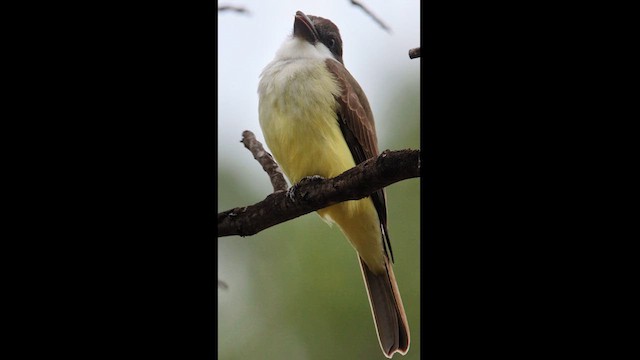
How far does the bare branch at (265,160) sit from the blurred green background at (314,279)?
14 centimetres

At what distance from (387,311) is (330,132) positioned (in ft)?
2.02

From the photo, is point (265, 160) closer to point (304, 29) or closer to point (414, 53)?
point (304, 29)

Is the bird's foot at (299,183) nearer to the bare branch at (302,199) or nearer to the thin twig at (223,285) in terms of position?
the bare branch at (302,199)

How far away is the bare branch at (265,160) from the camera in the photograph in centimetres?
254

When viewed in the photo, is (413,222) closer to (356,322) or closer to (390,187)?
(390,187)

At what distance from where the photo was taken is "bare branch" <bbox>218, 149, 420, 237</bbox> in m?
2.31

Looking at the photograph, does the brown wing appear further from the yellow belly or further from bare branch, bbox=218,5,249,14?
bare branch, bbox=218,5,249,14

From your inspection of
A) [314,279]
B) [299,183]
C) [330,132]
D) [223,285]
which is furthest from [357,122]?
[223,285]

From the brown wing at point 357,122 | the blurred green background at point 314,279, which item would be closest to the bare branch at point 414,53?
the blurred green background at point 314,279

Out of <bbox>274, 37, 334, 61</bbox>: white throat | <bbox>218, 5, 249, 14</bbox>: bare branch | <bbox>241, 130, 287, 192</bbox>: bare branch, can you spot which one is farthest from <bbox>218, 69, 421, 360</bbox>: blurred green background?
<bbox>218, 5, 249, 14</bbox>: bare branch
